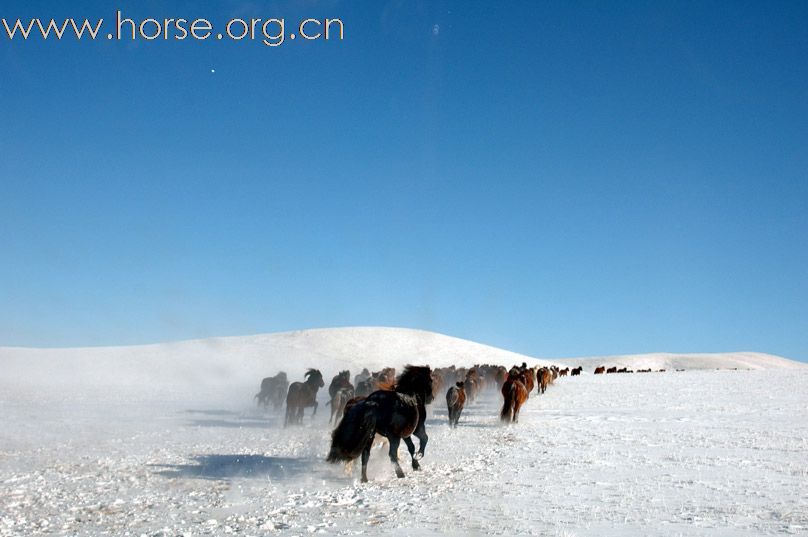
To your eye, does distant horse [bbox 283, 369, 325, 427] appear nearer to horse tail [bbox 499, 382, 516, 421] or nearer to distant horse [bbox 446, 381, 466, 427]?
distant horse [bbox 446, 381, 466, 427]

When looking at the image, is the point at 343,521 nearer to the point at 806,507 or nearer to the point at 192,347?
the point at 806,507

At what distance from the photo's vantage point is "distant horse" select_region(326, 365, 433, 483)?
8984 mm

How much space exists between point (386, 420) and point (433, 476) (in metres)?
1.03

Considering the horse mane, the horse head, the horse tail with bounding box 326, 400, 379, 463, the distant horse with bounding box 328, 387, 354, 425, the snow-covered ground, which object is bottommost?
the snow-covered ground

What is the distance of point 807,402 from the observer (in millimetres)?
24672

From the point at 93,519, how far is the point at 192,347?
71.0 meters

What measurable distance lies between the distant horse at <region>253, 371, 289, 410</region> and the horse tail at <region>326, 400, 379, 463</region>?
1536 centimetres

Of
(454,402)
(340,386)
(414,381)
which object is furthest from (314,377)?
(414,381)

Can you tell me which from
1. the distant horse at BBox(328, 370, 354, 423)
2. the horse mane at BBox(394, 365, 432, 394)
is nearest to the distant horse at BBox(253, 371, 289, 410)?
the distant horse at BBox(328, 370, 354, 423)

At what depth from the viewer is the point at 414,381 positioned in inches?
400

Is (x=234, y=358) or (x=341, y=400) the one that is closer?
(x=341, y=400)

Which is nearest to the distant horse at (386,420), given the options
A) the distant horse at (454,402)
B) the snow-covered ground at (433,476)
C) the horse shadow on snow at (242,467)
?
the snow-covered ground at (433,476)

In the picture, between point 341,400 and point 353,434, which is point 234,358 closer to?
point 341,400

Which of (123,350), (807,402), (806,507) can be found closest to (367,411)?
(806,507)
